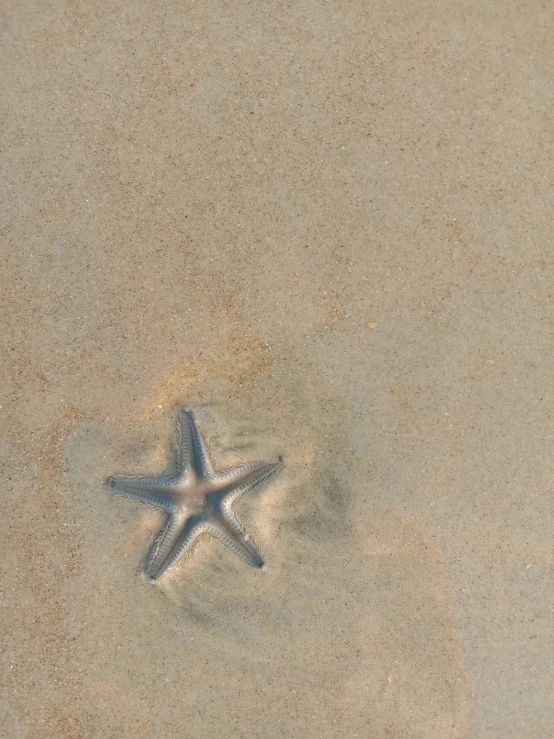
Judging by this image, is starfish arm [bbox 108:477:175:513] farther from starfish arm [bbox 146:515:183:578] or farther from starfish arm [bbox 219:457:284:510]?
starfish arm [bbox 219:457:284:510]

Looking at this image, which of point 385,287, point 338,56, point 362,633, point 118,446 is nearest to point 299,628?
point 362,633

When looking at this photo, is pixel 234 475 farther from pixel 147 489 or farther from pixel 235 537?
pixel 147 489

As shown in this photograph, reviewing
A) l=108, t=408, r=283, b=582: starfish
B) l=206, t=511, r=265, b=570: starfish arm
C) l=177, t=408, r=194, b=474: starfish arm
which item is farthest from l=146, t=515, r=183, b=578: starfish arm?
l=177, t=408, r=194, b=474: starfish arm

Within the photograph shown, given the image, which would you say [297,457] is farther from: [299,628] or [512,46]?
[512,46]

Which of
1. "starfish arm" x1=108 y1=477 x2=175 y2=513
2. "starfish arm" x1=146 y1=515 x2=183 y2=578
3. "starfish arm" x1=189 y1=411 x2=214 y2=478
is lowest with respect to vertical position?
"starfish arm" x1=146 y1=515 x2=183 y2=578

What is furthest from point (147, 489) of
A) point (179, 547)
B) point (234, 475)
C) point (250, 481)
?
point (250, 481)

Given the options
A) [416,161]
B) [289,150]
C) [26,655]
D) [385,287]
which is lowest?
[26,655]

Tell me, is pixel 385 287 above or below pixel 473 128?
below
